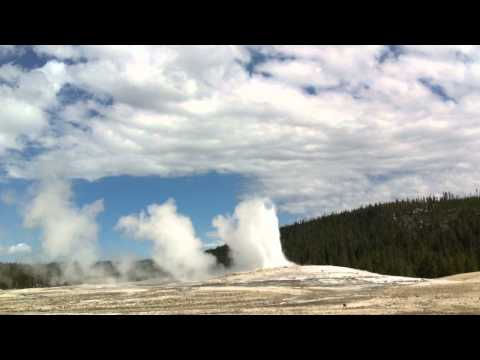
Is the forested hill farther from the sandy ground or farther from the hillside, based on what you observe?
the sandy ground

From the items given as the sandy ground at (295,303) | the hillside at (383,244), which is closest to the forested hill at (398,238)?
the hillside at (383,244)

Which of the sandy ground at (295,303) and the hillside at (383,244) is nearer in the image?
the sandy ground at (295,303)

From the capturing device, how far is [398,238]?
116 m

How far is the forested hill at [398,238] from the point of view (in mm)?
75062

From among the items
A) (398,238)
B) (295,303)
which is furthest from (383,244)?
(295,303)

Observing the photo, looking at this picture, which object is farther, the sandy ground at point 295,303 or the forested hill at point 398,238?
the forested hill at point 398,238

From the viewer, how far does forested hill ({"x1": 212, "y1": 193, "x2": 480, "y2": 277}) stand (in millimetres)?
75062

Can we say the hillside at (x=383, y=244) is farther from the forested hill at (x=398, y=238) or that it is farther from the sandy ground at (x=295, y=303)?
the sandy ground at (x=295, y=303)

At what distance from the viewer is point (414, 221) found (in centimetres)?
14238
